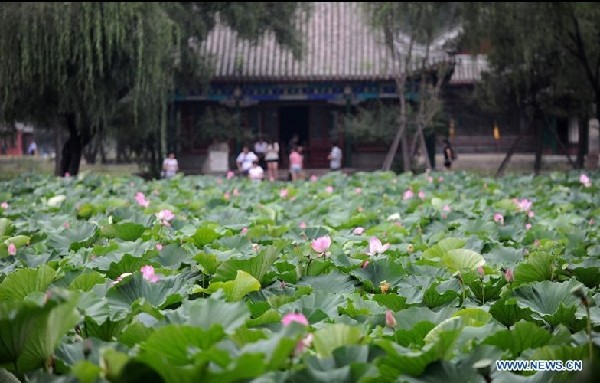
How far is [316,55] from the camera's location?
2188cm

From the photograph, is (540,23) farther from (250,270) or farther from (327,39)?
(250,270)

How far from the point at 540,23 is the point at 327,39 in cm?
967

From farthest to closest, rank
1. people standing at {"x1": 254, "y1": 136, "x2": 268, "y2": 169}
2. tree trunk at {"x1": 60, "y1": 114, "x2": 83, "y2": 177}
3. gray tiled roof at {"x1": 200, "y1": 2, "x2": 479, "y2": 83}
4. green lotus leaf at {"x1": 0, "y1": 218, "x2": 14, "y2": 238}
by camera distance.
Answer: gray tiled roof at {"x1": 200, "y1": 2, "x2": 479, "y2": 83}
people standing at {"x1": 254, "y1": 136, "x2": 268, "y2": 169}
tree trunk at {"x1": 60, "y1": 114, "x2": 83, "y2": 177}
green lotus leaf at {"x1": 0, "y1": 218, "x2": 14, "y2": 238}

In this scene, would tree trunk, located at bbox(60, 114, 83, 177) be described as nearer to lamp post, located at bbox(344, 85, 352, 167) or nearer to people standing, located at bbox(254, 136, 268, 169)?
people standing, located at bbox(254, 136, 268, 169)

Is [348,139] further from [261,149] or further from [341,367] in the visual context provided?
[341,367]

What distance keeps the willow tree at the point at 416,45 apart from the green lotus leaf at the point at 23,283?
14.1 meters

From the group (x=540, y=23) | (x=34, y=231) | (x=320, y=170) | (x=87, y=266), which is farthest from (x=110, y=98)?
(x=87, y=266)

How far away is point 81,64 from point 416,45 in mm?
9289

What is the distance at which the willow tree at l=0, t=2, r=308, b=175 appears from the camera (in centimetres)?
1359

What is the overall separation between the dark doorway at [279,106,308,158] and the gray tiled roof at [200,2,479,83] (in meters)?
1.69

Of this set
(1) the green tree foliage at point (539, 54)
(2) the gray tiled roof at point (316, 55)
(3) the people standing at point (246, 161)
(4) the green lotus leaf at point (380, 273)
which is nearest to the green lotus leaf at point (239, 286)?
(4) the green lotus leaf at point (380, 273)

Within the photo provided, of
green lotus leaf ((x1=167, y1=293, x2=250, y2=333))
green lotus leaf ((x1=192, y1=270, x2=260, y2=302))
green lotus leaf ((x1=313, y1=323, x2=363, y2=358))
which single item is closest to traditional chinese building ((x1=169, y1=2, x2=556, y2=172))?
green lotus leaf ((x1=192, y1=270, x2=260, y2=302))

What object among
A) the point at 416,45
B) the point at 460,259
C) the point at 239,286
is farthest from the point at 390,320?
the point at 416,45

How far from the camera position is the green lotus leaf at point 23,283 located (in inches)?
71.6
